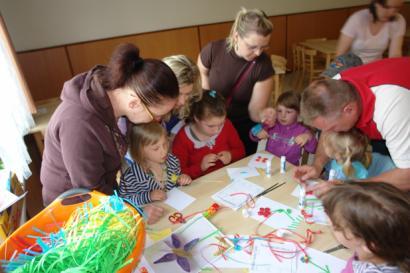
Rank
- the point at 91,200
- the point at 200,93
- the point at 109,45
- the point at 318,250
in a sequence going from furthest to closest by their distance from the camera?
the point at 109,45
the point at 200,93
the point at 318,250
the point at 91,200

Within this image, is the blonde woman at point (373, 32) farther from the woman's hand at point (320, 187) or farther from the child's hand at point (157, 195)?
the child's hand at point (157, 195)

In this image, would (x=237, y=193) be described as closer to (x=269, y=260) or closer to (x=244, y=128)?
(x=269, y=260)

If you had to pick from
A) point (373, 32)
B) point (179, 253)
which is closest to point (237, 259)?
point (179, 253)

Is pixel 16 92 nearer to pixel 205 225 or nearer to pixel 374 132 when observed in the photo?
pixel 205 225

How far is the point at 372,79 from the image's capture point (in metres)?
1.39

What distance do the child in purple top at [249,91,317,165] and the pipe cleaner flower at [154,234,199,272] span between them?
1.14 meters

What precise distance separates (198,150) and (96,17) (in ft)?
8.39

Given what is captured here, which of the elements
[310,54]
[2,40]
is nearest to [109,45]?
[2,40]

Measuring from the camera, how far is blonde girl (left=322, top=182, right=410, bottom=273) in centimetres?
87

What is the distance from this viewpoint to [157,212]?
138 centimetres

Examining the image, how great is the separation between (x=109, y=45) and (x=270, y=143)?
8.47 feet

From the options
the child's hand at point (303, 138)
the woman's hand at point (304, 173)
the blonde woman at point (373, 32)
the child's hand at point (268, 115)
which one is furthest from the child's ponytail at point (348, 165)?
the blonde woman at point (373, 32)

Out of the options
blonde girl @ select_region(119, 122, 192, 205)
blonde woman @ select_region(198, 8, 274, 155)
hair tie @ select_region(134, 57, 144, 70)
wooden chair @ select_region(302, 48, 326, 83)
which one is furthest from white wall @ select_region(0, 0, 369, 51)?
hair tie @ select_region(134, 57, 144, 70)

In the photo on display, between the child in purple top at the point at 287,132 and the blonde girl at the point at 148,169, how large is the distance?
0.81m
